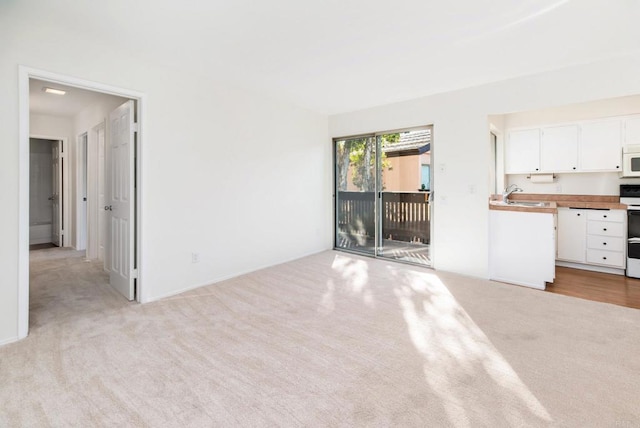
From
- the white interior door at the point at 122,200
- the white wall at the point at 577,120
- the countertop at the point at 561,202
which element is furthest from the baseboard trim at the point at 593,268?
the white interior door at the point at 122,200

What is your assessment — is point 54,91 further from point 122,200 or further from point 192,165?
point 192,165

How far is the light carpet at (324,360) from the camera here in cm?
167

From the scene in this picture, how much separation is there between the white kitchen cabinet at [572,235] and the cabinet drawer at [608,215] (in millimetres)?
76

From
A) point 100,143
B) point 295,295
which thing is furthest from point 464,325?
point 100,143

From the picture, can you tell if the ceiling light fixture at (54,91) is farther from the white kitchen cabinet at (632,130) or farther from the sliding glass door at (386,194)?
the white kitchen cabinet at (632,130)

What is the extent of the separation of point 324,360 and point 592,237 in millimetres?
4384

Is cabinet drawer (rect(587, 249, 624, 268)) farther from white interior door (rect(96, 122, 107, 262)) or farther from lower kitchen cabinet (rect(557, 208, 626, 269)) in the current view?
white interior door (rect(96, 122, 107, 262))

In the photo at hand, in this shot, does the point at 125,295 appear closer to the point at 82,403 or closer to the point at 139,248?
the point at 139,248

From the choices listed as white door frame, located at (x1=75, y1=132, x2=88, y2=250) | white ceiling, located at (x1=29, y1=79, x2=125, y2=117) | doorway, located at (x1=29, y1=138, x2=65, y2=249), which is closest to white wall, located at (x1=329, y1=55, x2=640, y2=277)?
white ceiling, located at (x1=29, y1=79, x2=125, y2=117)

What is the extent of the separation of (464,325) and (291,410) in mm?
1725

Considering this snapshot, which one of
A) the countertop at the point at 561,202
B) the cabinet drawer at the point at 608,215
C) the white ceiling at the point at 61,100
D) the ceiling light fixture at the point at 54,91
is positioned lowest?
the cabinet drawer at the point at 608,215

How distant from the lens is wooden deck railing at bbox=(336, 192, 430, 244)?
4.82 meters

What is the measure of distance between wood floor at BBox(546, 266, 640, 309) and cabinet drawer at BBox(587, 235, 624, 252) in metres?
0.36

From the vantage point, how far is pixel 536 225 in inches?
147
